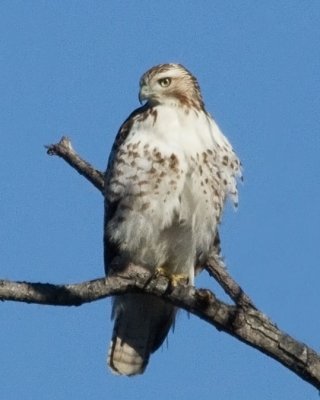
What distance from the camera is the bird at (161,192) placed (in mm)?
7230

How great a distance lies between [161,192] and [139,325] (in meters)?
1.26

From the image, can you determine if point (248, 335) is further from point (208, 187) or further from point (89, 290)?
point (208, 187)

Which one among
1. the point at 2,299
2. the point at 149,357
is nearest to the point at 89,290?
the point at 2,299

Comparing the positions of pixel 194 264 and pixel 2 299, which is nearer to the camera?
pixel 2 299

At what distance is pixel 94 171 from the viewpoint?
25.7 ft

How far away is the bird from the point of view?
7230 mm

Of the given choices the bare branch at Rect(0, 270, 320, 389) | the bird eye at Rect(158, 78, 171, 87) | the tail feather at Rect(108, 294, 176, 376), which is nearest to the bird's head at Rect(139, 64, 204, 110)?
the bird eye at Rect(158, 78, 171, 87)

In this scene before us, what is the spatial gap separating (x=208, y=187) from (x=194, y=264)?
64cm

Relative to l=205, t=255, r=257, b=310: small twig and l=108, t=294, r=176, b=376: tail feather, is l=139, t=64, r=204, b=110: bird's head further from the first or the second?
l=108, t=294, r=176, b=376: tail feather

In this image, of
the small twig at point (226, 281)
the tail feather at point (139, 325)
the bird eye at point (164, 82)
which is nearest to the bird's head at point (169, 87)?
the bird eye at point (164, 82)

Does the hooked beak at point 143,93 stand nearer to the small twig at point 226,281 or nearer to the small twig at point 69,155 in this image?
the small twig at point 69,155

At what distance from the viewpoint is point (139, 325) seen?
8.00m

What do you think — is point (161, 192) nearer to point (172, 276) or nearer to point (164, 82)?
point (172, 276)

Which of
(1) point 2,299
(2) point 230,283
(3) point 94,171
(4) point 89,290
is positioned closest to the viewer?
(1) point 2,299
